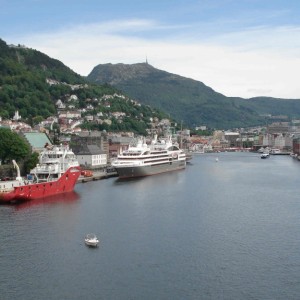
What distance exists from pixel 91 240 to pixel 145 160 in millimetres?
33322

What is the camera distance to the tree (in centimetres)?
4756

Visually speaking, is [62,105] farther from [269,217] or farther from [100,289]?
[100,289]

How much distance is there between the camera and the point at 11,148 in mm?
47531

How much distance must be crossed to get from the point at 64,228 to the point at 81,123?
7203 centimetres

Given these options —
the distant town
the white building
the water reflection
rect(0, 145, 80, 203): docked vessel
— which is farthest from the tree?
the white building

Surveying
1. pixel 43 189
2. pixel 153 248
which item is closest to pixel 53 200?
pixel 43 189

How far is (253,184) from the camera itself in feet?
163

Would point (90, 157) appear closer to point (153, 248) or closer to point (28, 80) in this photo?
point (153, 248)

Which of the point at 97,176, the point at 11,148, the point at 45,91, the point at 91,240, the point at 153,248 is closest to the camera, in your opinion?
the point at 153,248

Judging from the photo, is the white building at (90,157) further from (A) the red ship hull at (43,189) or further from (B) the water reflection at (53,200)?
(B) the water reflection at (53,200)

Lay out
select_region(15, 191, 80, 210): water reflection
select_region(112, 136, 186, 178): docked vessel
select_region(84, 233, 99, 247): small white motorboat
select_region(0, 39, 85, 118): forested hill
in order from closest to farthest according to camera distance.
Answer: select_region(84, 233, 99, 247): small white motorboat, select_region(15, 191, 80, 210): water reflection, select_region(112, 136, 186, 178): docked vessel, select_region(0, 39, 85, 118): forested hill

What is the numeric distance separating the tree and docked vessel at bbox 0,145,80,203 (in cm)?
508

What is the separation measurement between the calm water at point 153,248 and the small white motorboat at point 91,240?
1.31 feet

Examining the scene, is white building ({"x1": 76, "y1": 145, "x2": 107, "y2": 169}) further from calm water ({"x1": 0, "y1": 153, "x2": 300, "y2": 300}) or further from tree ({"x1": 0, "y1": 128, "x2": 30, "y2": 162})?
calm water ({"x1": 0, "y1": 153, "x2": 300, "y2": 300})
